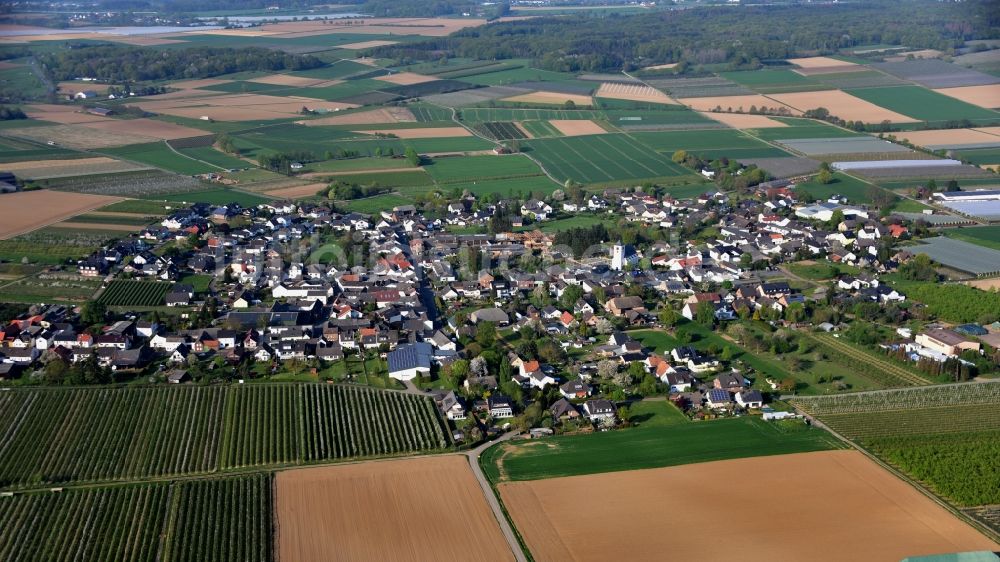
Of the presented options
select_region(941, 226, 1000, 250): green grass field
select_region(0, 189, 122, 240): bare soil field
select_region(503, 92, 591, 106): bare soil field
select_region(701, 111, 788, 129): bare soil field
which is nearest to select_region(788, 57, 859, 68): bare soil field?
select_region(701, 111, 788, 129): bare soil field

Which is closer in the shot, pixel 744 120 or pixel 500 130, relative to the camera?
pixel 500 130

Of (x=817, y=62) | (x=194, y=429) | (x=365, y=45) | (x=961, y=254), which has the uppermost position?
(x=365, y=45)

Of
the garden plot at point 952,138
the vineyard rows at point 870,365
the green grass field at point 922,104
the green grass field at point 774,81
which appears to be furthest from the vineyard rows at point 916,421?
the green grass field at point 774,81

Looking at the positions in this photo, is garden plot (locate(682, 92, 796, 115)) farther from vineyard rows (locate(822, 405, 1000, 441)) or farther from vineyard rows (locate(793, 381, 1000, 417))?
vineyard rows (locate(822, 405, 1000, 441))

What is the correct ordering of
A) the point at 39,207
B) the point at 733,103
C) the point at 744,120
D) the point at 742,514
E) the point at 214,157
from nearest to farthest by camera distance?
the point at 742,514
the point at 39,207
the point at 214,157
the point at 744,120
the point at 733,103

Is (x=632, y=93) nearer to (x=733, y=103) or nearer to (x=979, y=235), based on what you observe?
(x=733, y=103)

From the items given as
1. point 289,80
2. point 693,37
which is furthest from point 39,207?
point 693,37

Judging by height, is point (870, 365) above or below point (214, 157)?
below
